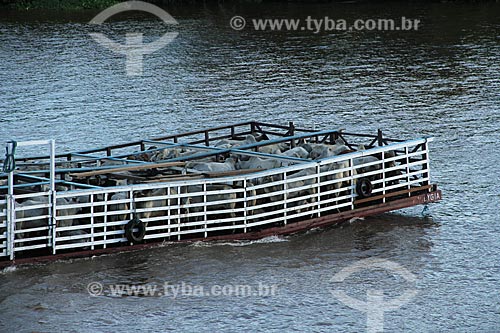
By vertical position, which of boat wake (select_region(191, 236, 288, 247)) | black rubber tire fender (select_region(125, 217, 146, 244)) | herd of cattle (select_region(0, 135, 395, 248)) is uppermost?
herd of cattle (select_region(0, 135, 395, 248))

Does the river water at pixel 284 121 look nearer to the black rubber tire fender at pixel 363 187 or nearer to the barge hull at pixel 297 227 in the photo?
the barge hull at pixel 297 227

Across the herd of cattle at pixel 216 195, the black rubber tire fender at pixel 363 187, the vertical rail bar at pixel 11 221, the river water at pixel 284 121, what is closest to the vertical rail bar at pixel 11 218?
the vertical rail bar at pixel 11 221

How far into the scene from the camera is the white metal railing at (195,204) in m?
22.1

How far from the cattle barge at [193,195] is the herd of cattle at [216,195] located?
27 millimetres

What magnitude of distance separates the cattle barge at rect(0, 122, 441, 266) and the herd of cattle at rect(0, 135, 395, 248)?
0.09 feet

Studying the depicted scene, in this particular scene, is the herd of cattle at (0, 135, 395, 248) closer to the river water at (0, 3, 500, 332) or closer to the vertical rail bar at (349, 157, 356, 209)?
the vertical rail bar at (349, 157, 356, 209)

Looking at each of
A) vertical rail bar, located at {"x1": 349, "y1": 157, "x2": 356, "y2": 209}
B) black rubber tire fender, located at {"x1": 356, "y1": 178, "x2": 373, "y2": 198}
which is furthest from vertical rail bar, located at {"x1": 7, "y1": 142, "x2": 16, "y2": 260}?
black rubber tire fender, located at {"x1": 356, "y1": 178, "x2": 373, "y2": 198}

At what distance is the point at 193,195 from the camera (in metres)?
23.4

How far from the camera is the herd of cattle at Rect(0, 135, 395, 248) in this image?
22.4m

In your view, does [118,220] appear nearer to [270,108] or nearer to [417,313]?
[417,313]

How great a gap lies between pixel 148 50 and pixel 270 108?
62.5 ft

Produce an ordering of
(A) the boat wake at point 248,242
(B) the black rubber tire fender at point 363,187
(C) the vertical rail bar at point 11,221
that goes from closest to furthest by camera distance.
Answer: (C) the vertical rail bar at point 11,221 < (A) the boat wake at point 248,242 < (B) the black rubber tire fender at point 363,187

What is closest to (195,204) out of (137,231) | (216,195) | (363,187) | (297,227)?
(216,195)

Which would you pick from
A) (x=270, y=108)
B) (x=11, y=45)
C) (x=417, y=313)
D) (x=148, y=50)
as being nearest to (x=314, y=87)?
(x=270, y=108)
